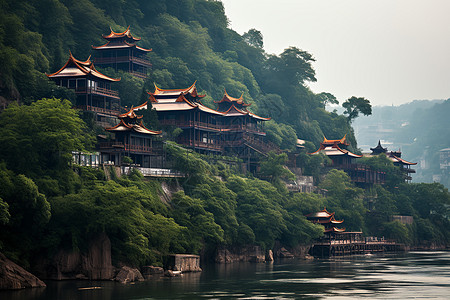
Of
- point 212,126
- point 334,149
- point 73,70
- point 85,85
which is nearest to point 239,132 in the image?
point 212,126

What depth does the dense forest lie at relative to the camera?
57.6 metres

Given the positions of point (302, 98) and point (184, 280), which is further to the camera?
point (302, 98)

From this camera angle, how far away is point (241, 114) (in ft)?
342

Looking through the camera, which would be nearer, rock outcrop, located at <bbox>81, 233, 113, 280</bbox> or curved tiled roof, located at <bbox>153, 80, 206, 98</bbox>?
rock outcrop, located at <bbox>81, 233, 113, 280</bbox>

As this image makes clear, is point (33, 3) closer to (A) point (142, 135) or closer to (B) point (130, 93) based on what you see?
(B) point (130, 93)

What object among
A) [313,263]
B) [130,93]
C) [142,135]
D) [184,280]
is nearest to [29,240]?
[184,280]

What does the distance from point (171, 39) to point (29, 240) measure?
237 ft

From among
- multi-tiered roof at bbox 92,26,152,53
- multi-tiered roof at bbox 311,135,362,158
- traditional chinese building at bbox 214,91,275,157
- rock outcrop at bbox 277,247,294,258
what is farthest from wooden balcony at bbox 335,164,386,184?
multi-tiered roof at bbox 92,26,152,53

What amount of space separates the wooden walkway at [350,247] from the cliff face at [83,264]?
43.3 metres

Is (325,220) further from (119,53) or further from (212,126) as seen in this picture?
(119,53)

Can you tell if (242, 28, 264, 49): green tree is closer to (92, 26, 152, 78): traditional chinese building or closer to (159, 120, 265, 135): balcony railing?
(159, 120, 265, 135): balcony railing

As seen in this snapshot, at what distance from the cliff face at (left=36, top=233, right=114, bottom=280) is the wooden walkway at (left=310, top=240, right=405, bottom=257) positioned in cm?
4326

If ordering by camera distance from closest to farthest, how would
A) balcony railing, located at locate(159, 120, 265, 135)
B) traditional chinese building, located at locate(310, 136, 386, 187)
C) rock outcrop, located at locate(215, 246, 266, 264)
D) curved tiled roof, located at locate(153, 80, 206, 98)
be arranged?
rock outcrop, located at locate(215, 246, 266, 264) < balcony railing, located at locate(159, 120, 265, 135) < curved tiled roof, located at locate(153, 80, 206, 98) < traditional chinese building, located at locate(310, 136, 386, 187)

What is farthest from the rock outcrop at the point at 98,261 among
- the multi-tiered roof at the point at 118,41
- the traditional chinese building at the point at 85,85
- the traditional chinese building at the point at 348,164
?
the traditional chinese building at the point at 348,164
